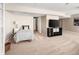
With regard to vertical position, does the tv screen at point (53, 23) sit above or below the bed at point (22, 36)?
above

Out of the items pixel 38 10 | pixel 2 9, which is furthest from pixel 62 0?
pixel 38 10

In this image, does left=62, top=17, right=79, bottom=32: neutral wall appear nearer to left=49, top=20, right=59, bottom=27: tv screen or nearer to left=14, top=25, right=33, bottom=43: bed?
left=49, top=20, right=59, bottom=27: tv screen

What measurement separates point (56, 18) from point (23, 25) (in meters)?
2.89

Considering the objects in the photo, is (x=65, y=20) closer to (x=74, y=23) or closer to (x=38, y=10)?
(x=74, y=23)

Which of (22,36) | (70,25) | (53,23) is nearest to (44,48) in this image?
(22,36)

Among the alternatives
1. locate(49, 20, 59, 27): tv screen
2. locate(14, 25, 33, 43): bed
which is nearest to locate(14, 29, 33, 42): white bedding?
locate(14, 25, 33, 43): bed

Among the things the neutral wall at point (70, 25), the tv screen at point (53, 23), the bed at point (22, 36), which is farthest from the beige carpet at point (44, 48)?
the neutral wall at point (70, 25)

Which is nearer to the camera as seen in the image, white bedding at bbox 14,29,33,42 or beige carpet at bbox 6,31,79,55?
beige carpet at bbox 6,31,79,55

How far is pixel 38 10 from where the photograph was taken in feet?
17.9

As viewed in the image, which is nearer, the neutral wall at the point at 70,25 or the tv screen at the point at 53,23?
the tv screen at the point at 53,23

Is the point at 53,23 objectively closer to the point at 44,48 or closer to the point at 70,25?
the point at 44,48

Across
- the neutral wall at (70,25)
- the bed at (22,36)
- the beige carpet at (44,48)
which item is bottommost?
the beige carpet at (44,48)

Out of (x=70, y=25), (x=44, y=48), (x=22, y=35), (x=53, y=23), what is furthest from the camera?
(x=70, y=25)

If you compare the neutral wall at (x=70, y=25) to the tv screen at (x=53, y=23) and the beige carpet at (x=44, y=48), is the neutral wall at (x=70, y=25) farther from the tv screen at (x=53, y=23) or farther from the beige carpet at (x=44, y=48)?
the beige carpet at (x=44, y=48)
